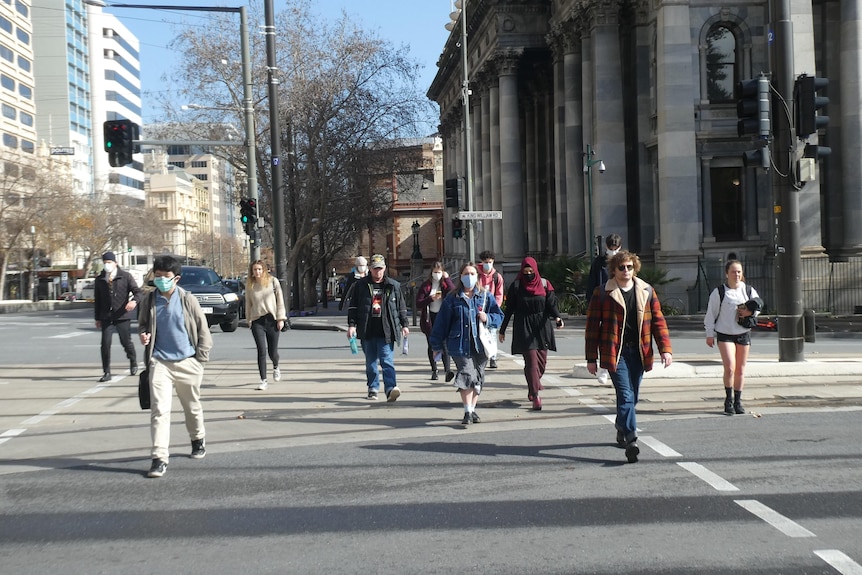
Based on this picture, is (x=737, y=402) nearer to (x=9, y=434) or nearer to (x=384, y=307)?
(x=384, y=307)

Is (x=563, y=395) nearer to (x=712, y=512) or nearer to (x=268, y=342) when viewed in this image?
(x=268, y=342)

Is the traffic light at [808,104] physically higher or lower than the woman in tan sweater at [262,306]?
higher

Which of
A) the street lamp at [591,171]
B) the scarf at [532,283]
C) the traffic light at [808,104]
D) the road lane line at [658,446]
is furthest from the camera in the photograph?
the street lamp at [591,171]

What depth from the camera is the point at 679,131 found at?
99.5 ft

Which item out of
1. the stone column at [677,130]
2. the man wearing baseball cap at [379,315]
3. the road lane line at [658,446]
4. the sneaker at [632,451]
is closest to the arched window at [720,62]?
the stone column at [677,130]

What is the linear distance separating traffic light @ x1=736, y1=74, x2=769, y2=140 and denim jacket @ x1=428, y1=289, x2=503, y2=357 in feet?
20.0

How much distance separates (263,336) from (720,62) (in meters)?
23.1

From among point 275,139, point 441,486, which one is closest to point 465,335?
point 441,486

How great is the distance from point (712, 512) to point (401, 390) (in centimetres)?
757

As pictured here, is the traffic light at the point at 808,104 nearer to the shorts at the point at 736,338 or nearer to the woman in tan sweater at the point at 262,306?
the shorts at the point at 736,338

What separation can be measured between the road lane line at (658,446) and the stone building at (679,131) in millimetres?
17448

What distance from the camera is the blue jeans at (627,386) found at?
28.1 ft

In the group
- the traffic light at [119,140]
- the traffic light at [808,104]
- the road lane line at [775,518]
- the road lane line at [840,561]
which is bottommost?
the road lane line at [840,561]

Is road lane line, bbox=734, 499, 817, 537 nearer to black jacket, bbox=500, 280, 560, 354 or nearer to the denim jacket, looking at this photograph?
the denim jacket
